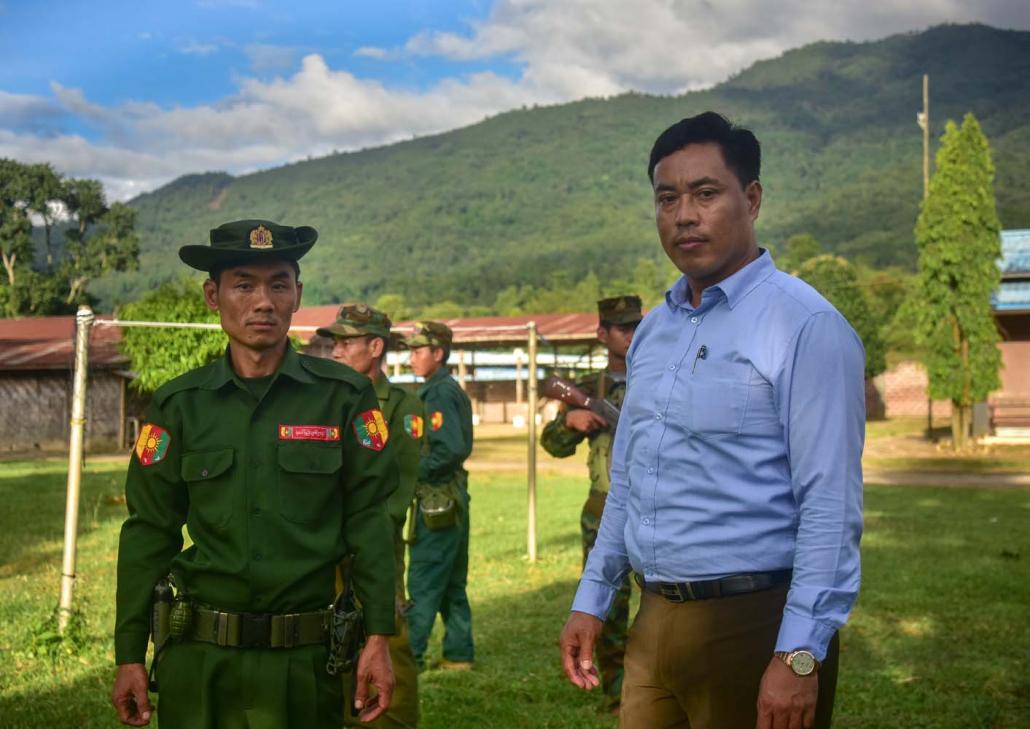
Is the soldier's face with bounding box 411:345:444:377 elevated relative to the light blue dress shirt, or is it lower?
elevated

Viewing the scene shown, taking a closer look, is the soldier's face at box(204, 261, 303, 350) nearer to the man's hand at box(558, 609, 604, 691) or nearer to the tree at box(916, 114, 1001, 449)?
the man's hand at box(558, 609, 604, 691)

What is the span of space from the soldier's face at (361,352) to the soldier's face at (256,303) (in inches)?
119

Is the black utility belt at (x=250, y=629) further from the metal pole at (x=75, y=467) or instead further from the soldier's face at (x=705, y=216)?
the metal pole at (x=75, y=467)

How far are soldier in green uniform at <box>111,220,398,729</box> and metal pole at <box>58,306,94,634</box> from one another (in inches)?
200

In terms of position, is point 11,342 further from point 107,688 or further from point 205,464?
point 205,464

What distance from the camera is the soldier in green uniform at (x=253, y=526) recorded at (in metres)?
3.40

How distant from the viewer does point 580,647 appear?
327 cm

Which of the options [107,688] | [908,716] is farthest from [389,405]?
[908,716]

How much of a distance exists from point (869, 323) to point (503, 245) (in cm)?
13842

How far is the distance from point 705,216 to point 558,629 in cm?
654

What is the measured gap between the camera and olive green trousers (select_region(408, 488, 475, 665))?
7.61 m

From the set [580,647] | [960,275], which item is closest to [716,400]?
[580,647]

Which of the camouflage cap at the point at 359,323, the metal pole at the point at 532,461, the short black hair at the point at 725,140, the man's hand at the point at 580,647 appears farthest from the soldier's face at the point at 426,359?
the short black hair at the point at 725,140

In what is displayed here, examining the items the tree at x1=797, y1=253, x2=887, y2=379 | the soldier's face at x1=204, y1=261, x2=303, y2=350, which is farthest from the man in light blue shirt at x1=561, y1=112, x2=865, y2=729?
the tree at x1=797, y1=253, x2=887, y2=379
